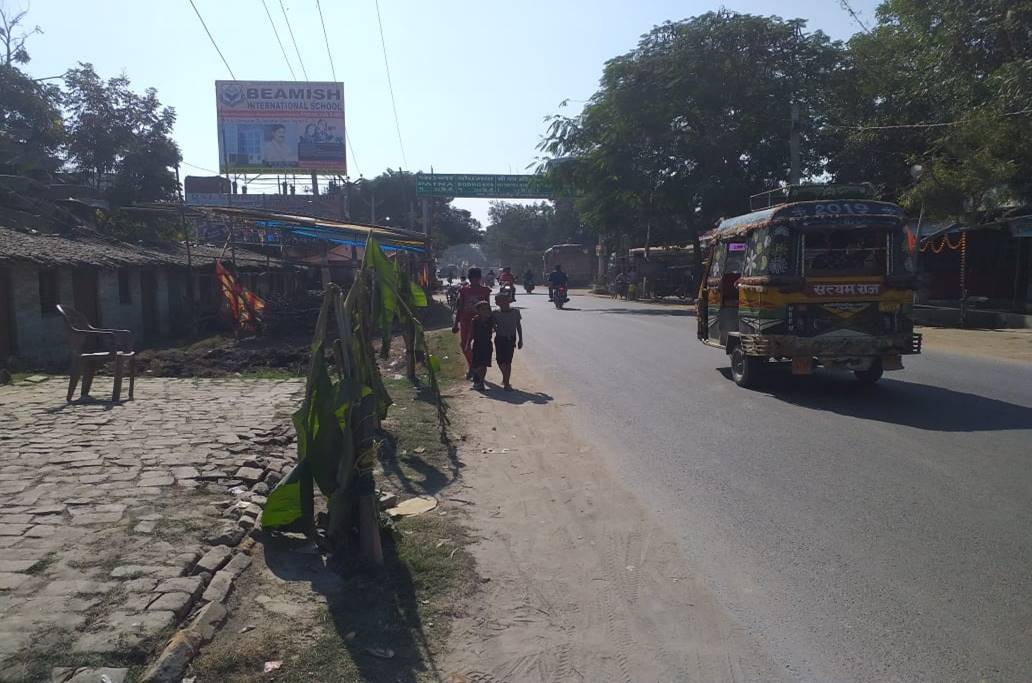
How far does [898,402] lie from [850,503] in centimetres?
476

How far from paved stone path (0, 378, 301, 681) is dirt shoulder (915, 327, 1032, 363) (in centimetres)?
1275

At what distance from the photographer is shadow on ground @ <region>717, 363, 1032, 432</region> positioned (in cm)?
902

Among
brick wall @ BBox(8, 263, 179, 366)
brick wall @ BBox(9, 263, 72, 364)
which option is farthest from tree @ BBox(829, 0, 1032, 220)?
brick wall @ BBox(9, 263, 72, 364)

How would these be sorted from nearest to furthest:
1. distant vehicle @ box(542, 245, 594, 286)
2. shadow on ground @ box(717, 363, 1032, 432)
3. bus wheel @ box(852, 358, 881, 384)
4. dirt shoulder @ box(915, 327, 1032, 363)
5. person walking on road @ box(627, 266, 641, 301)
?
shadow on ground @ box(717, 363, 1032, 432), bus wheel @ box(852, 358, 881, 384), dirt shoulder @ box(915, 327, 1032, 363), person walking on road @ box(627, 266, 641, 301), distant vehicle @ box(542, 245, 594, 286)

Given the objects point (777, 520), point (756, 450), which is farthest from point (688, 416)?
point (777, 520)

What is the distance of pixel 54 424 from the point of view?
8867 mm

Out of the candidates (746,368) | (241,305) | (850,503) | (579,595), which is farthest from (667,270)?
(579,595)

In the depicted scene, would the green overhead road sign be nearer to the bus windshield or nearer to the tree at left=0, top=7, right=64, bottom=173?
the tree at left=0, top=7, right=64, bottom=173

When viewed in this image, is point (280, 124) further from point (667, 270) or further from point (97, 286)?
point (97, 286)

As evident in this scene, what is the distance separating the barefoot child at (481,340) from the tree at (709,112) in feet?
70.6

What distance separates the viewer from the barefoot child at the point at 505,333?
1259cm

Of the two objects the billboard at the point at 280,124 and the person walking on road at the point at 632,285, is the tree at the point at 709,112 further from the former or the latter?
the billboard at the point at 280,124

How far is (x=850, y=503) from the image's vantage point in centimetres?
616

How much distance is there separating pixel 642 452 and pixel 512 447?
135 cm
